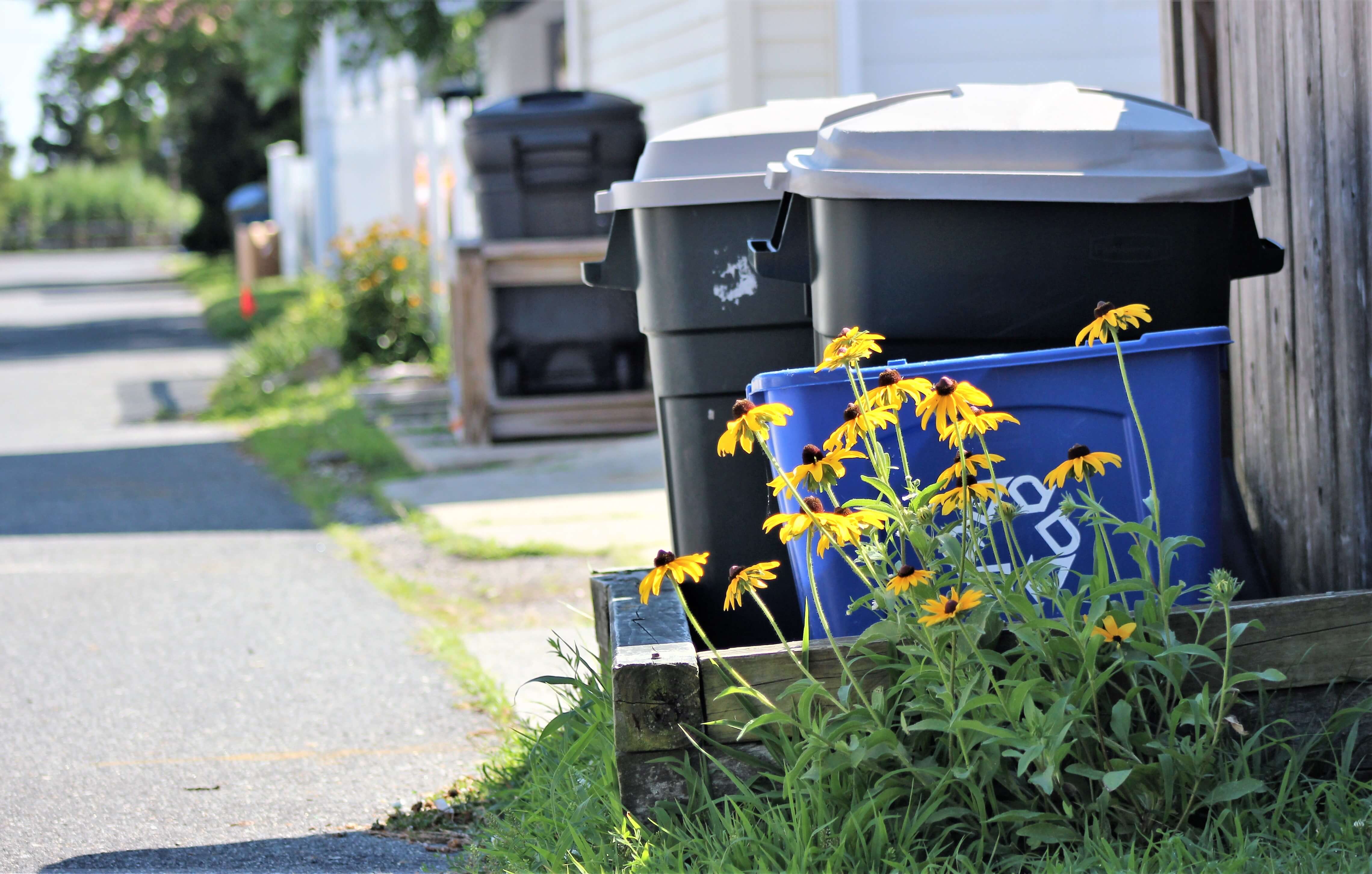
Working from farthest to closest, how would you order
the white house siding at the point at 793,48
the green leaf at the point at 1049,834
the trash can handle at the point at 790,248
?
the white house siding at the point at 793,48
the trash can handle at the point at 790,248
the green leaf at the point at 1049,834

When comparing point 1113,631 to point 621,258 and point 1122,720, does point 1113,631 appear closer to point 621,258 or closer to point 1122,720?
point 1122,720

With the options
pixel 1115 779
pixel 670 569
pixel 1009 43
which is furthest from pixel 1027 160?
pixel 1009 43

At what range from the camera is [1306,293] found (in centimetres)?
307

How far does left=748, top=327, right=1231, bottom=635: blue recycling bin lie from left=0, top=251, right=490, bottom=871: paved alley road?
105 centimetres

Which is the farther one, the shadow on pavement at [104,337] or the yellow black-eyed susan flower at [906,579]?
the shadow on pavement at [104,337]

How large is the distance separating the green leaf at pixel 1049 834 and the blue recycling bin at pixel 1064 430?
1.51 feet

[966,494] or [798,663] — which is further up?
[966,494]

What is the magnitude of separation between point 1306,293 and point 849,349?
133cm

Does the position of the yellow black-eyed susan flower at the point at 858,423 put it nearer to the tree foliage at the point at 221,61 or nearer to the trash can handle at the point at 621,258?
the trash can handle at the point at 621,258

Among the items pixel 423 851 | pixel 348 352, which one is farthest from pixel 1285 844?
pixel 348 352

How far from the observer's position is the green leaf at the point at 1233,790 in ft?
6.95

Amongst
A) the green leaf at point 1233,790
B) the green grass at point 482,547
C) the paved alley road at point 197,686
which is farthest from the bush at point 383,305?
the green leaf at point 1233,790

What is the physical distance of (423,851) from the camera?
2779 millimetres

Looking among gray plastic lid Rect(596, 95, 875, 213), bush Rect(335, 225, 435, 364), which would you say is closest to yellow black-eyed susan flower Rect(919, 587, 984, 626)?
gray plastic lid Rect(596, 95, 875, 213)
